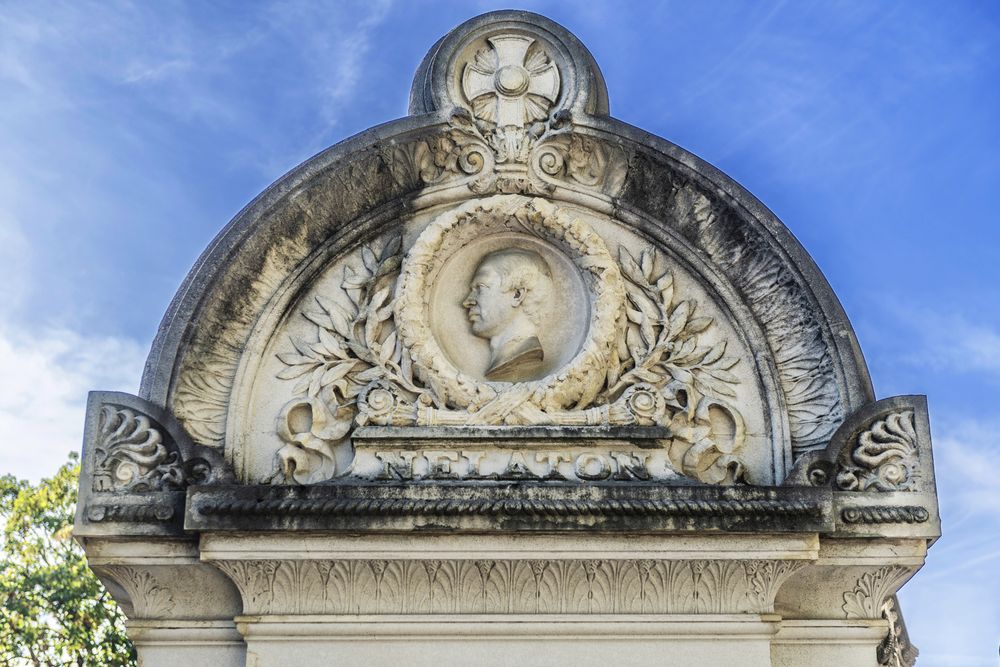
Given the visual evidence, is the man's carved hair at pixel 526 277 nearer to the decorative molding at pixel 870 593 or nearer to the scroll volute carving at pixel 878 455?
the scroll volute carving at pixel 878 455

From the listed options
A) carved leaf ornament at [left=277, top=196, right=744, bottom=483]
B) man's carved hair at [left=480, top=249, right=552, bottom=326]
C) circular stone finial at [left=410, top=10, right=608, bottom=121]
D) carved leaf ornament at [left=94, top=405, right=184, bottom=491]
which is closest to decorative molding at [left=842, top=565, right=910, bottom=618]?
carved leaf ornament at [left=277, top=196, right=744, bottom=483]

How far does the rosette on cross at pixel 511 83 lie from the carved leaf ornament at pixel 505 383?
0.80m

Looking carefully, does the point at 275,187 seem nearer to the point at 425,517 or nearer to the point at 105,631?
the point at 425,517

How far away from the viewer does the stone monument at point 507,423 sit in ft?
30.2

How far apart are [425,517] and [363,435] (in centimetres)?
95

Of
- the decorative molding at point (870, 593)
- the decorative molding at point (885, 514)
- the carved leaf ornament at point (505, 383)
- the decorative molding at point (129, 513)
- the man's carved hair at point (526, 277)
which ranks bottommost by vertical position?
the decorative molding at point (870, 593)

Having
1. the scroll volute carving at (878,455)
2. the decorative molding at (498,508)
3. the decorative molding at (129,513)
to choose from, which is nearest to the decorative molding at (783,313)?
the scroll volute carving at (878,455)

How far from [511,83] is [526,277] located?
1.68 meters

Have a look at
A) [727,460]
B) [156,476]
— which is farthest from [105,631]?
[727,460]

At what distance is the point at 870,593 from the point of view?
31.6 feet

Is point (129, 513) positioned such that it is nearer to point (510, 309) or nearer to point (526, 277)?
point (510, 309)

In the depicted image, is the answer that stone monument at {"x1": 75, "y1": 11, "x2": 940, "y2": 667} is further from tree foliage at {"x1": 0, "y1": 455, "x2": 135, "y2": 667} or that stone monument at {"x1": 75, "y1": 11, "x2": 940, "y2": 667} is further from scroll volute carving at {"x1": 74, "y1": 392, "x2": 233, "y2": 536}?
tree foliage at {"x1": 0, "y1": 455, "x2": 135, "y2": 667}

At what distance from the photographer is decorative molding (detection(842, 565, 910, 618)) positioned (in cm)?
958

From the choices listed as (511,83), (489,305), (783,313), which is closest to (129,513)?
(489,305)
